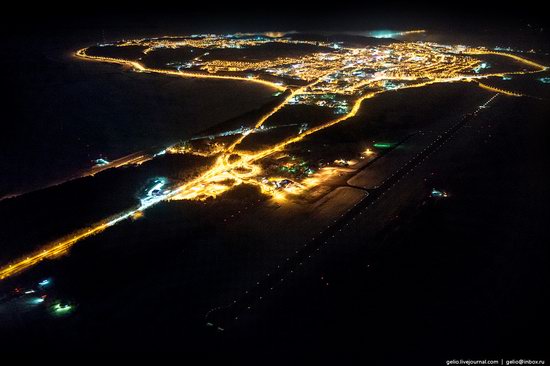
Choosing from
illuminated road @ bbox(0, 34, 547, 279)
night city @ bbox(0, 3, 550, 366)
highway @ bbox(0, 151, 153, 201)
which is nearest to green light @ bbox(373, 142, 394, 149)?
night city @ bbox(0, 3, 550, 366)

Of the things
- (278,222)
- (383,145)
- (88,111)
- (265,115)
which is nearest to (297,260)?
(278,222)

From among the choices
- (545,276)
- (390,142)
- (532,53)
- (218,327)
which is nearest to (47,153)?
(218,327)

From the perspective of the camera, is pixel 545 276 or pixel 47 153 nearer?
pixel 545 276

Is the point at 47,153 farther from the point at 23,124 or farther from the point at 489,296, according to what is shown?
the point at 489,296

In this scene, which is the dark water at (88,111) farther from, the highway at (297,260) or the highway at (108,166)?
the highway at (297,260)

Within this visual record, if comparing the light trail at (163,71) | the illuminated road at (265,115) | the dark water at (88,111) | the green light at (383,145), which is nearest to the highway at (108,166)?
the illuminated road at (265,115)

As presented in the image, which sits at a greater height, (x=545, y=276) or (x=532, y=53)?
(x=532, y=53)

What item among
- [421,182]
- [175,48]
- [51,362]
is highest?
[175,48]
